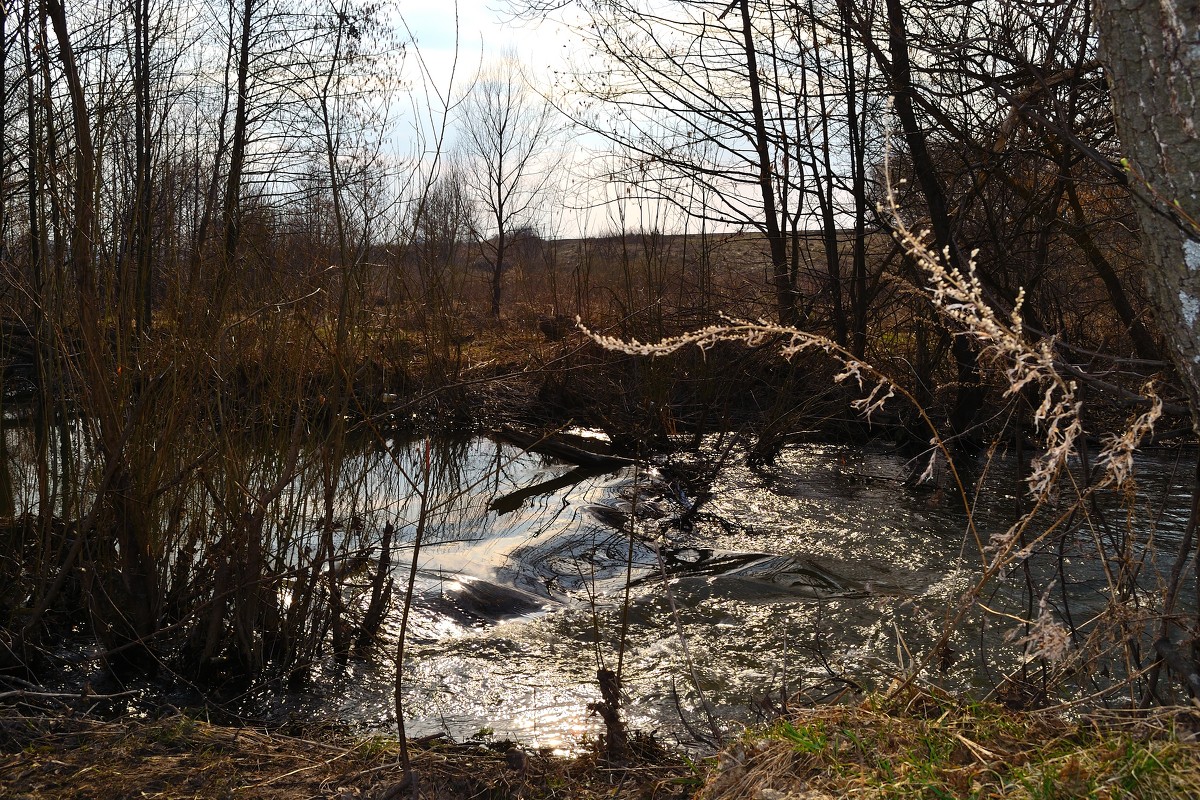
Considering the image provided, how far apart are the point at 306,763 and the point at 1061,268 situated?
7813mm

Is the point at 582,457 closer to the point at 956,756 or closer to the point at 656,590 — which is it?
the point at 656,590

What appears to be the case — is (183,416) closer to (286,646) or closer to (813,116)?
(286,646)

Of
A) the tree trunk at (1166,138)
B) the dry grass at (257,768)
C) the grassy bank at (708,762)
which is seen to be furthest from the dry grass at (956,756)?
the tree trunk at (1166,138)

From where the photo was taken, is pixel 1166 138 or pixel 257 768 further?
pixel 257 768

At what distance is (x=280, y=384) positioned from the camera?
3.75 metres

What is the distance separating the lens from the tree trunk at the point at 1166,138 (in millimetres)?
1826

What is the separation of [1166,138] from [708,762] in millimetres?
1961

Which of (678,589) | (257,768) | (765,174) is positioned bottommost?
(678,589)

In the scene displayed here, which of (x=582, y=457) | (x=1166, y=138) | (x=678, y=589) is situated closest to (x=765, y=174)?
(x=582, y=457)

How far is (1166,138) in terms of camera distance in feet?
6.15

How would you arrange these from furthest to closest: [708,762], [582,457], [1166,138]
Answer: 1. [582,457]
2. [708,762]
3. [1166,138]

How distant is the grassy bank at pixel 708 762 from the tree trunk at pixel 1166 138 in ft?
2.60

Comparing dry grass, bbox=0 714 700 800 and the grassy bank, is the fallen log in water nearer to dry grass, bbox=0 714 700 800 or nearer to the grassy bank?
the grassy bank

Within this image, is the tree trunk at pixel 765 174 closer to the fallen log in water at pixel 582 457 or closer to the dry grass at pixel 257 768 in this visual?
the fallen log in water at pixel 582 457
